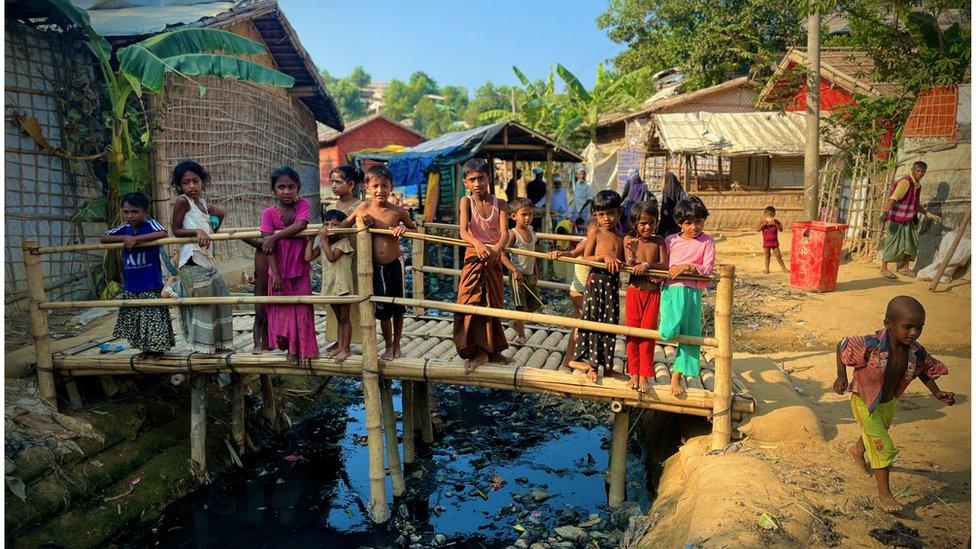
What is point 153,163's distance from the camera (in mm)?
7832

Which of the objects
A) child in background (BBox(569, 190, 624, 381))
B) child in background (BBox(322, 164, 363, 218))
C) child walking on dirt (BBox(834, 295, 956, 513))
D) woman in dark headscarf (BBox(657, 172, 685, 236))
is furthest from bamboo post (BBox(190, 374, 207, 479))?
woman in dark headscarf (BBox(657, 172, 685, 236))

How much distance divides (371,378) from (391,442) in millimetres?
689

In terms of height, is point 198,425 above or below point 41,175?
below

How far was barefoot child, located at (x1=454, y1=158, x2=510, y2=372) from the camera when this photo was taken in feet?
14.5

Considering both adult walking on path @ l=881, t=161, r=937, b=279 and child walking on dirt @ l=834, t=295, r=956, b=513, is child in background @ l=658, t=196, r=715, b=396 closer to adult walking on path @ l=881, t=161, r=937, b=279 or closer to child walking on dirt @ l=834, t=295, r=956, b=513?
child walking on dirt @ l=834, t=295, r=956, b=513

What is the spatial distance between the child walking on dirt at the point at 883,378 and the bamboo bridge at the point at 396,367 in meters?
0.72

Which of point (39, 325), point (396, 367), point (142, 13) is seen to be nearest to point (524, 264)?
point (396, 367)

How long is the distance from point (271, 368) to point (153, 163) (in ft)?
14.1

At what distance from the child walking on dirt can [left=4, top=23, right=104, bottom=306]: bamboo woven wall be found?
712 centimetres

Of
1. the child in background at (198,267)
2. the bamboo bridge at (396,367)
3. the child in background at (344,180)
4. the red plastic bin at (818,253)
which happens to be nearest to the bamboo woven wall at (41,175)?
the bamboo bridge at (396,367)

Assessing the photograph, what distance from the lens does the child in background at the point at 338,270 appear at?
460 centimetres

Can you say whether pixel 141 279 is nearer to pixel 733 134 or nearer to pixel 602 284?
pixel 602 284

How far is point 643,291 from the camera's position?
4.26m

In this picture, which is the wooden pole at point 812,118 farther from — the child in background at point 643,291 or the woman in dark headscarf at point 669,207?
the child in background at point 643,291
